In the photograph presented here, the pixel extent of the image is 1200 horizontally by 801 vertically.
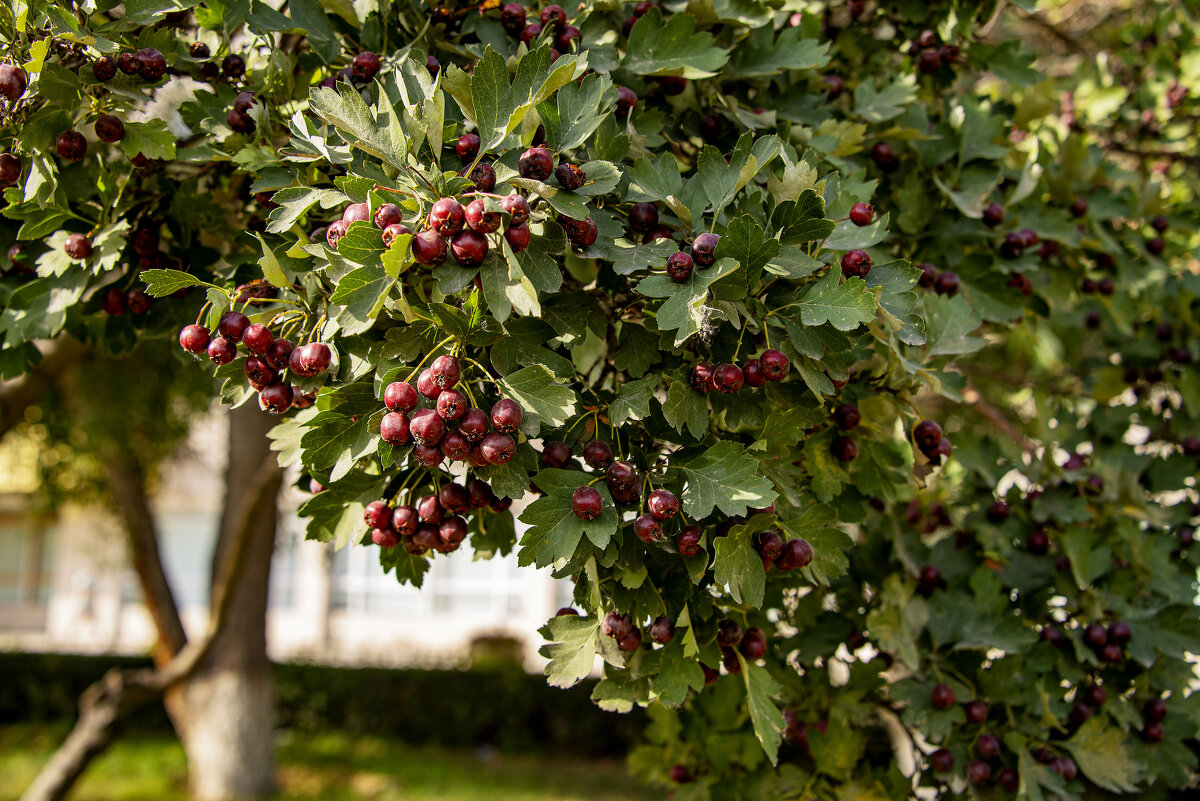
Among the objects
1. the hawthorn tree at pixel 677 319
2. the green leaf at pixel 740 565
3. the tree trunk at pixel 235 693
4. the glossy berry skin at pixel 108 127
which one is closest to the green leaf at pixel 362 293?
the hawthorn tree at pixel 677 319

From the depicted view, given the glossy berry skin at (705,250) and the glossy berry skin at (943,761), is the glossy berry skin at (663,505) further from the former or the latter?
the glossy berry skin at (943,761)

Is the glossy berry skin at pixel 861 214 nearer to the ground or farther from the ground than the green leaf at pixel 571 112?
nearer to the ground

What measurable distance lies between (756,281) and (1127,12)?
4.50 meters

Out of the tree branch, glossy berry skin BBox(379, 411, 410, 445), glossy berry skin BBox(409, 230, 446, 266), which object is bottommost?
the tree branch

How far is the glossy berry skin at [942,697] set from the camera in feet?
6.84

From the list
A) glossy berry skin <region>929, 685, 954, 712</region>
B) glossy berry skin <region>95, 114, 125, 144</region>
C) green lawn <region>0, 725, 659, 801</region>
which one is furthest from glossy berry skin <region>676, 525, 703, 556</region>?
green lawn <region>0, 725, 659, 801</region>

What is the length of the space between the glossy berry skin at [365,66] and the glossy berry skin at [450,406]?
30.1 inches

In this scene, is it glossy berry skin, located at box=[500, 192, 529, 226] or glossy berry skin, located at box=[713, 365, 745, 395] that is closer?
glossy berry skin, located at box=[500, 192, 529, 226]

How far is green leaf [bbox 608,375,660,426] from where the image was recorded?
144 cm

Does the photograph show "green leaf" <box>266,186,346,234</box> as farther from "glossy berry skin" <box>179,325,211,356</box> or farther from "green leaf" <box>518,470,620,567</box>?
"green leaf" <box>518,470,620,567</box>

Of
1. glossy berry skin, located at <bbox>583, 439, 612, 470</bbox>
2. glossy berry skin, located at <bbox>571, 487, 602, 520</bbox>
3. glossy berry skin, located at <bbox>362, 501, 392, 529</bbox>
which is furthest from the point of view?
glossy berry skin, located at <bbox>362, 501, 392, 529</bbox>

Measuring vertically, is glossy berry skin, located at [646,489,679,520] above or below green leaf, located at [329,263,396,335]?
below

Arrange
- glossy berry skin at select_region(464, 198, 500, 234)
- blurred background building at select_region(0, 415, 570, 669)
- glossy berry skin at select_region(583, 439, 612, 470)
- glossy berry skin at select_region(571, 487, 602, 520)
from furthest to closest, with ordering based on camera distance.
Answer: blurred background building at select_region(0, 415, 570, 669)
glossy berry skin at select_region(583, 439, 612, 470)
glossy berry skin at select_region(571, 487, 602, 520)
glossy berry skin at select_region(464, 198, 500, 234)

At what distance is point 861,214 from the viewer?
1.65 meters
